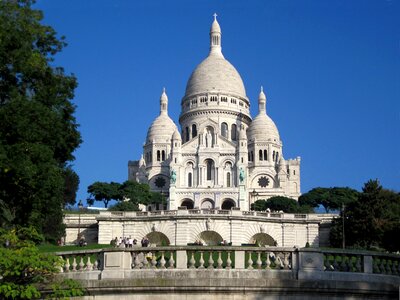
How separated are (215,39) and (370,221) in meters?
92.8

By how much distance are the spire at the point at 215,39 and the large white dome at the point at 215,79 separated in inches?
172

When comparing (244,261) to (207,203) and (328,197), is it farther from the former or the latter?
(207,203)

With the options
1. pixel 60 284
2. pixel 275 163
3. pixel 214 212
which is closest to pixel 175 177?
pixel 275 163

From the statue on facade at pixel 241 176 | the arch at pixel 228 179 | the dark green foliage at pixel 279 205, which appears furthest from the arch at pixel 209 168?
the dark green foliage at pixel 279 205

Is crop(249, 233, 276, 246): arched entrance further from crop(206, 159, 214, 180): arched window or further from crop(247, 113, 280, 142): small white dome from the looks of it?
crop(247, 113, 280, 142): small white dome

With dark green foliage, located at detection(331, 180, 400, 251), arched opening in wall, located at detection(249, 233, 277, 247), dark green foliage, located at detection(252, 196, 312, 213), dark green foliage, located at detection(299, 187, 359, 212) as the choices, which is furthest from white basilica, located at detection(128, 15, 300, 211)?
dark green foliage, located at detection(331, 180, 400, 251)

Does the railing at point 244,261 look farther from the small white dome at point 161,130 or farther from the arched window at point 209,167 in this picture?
the small white dome at point 161,130

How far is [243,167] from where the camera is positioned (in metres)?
120

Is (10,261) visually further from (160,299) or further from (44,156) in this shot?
(44,156)

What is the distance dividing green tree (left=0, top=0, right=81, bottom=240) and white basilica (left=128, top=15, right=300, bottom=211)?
3362 inches

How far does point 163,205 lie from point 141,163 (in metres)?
21.2

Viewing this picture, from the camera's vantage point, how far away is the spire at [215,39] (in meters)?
147

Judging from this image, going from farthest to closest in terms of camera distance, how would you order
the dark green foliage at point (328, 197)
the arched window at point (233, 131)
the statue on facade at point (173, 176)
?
1. the arched window at point (233, 131)
2. the statue on facade at point (173, 176)
3. the dark green foliage at point (328, 197)

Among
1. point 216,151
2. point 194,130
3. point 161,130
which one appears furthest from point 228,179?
point 161,130
